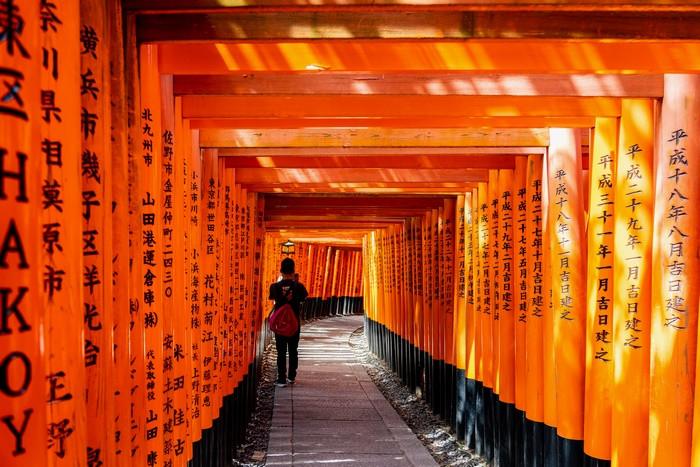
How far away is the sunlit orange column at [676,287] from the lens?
13.7 feet

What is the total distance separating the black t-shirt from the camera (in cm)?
1302

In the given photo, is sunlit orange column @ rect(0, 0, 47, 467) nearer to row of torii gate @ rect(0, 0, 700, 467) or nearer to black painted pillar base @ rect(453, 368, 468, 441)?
row of torii gate @ rect(0, 0, 700, 467)

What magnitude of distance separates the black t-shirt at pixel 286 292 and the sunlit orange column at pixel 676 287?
9.03m

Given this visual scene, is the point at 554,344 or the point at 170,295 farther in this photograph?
the point at 554,344

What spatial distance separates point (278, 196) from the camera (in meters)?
13.8

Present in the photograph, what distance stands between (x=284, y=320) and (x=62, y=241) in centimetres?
1118

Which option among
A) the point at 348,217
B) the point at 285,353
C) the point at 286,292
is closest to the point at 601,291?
the point at 286,292

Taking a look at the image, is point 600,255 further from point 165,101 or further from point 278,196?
point 278,196

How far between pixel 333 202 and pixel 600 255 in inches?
339

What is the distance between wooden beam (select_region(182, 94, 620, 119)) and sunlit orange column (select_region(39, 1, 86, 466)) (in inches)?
120

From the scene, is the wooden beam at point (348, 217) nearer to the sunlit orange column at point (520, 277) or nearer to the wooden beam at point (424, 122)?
the sunlit orange column at point (520, 277)

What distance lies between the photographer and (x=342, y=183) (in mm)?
9305

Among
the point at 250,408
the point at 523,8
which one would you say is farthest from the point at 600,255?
the point at 250,408

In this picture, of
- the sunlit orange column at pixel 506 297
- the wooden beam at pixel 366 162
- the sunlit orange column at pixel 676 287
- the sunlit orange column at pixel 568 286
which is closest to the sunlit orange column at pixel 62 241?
the sunlit orange column at pixel 676 287
